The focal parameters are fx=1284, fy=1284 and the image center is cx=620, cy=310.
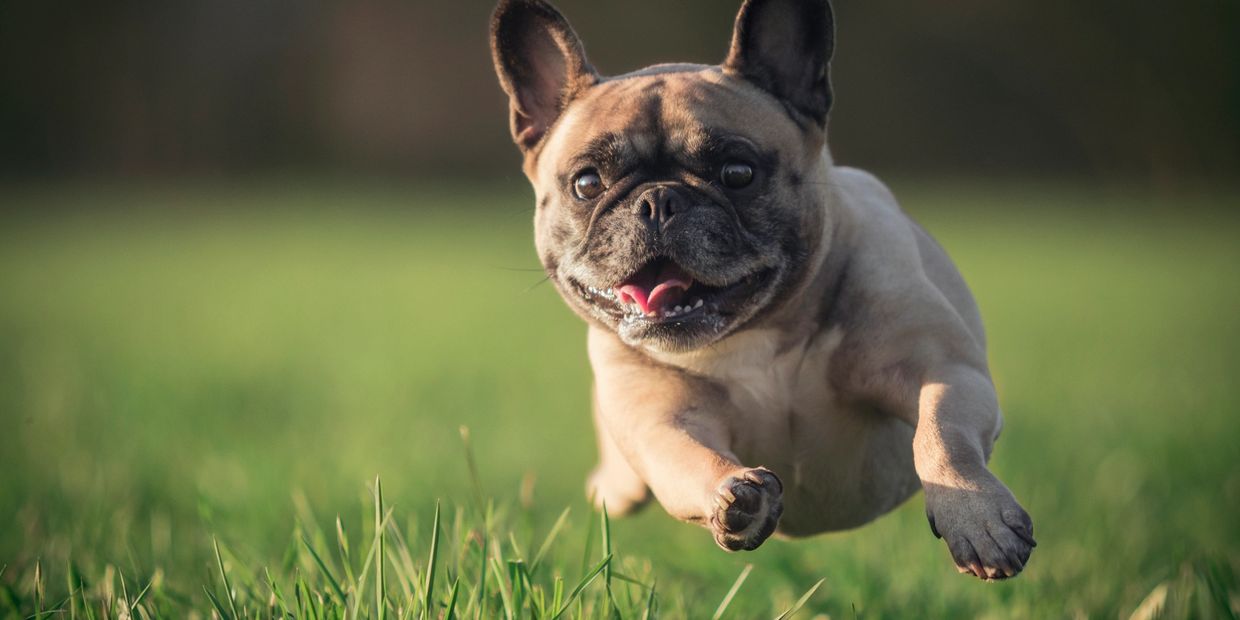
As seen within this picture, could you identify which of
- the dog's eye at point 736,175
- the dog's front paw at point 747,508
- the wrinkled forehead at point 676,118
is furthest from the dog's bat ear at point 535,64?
the dog's front paw at point 747,508

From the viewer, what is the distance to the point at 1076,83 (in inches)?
975

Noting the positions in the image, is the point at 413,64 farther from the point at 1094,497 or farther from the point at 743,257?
the point at 743,257

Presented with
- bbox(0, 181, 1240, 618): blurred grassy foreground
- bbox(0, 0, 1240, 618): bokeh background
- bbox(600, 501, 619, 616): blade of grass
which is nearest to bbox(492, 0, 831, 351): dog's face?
bbox(600, 501, 619, 616): blade of grass

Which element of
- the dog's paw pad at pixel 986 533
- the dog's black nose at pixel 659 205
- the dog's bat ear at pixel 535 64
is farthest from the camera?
the dog's bat ear at pixel 535 64

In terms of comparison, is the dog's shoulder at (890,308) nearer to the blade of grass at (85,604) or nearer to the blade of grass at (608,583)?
the blade of grass at (608,583)

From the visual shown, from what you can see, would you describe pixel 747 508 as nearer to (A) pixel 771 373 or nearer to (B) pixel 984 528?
(B) pixel 984 528

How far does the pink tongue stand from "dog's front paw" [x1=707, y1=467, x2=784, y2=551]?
662mm

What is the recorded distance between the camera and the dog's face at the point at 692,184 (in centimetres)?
318

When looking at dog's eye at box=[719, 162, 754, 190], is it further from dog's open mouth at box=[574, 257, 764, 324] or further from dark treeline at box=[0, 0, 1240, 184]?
dark treeline at box=[0, 0, 1240, 184]

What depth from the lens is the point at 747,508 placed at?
2607 mm

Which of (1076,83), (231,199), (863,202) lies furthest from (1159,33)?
(863,202)

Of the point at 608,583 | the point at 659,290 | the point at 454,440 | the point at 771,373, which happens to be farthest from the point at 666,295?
the point at 454,440

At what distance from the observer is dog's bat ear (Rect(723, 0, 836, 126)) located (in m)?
3.39

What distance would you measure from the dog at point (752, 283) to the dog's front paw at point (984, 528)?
12.4 inches
